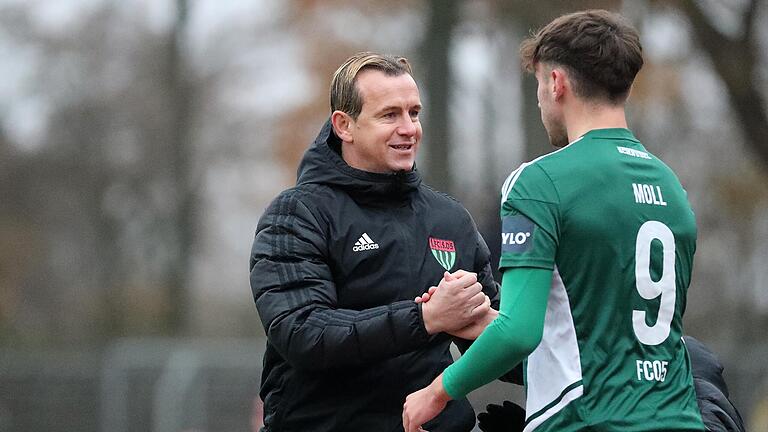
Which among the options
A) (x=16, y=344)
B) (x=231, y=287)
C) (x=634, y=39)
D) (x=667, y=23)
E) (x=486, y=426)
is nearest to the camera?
(x=634, y=39)

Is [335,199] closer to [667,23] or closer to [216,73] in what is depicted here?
[667,23]

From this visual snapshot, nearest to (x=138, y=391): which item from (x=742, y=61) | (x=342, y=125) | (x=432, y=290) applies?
(x=742, y=61)

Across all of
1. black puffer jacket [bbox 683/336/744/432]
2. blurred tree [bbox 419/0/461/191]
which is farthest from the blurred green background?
black puffer jacket [bbox 683/336/744/432]

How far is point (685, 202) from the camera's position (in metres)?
4.07

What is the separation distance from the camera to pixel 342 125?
15.7ft

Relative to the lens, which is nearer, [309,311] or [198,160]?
[309,311]

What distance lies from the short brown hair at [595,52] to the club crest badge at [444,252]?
981 mm

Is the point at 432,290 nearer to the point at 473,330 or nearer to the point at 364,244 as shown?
the point at 473,330

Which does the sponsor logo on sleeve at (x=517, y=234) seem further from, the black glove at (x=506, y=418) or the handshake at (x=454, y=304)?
the black glove at (x=506, y=418)

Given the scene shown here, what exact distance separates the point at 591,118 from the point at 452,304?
774mm

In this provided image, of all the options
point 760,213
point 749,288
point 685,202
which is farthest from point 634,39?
point 749,288

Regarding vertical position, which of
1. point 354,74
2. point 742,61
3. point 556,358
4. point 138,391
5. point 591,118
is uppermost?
point 742,61

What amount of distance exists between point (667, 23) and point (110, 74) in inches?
577

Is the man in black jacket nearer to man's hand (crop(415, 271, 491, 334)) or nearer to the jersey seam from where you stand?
man's hand (crop(415, 271, 491, 334))
